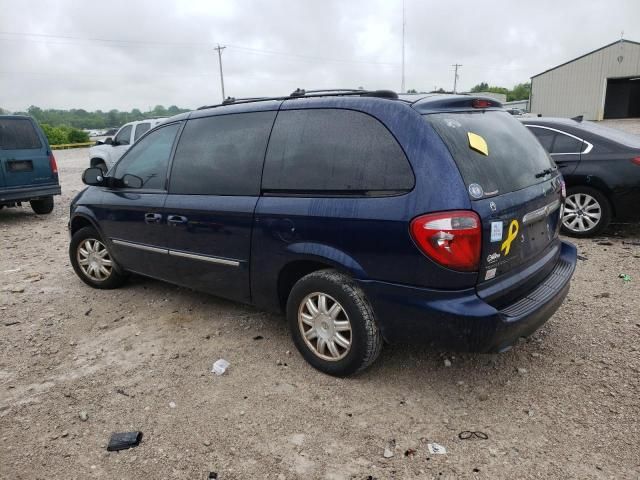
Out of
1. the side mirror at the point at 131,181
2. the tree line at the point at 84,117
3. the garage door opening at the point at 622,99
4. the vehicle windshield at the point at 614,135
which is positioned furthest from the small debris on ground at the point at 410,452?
the tree line at the point at 84,117

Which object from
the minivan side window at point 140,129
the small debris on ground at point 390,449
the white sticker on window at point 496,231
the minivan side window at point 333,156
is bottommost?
the small debris on ground at point 390,449

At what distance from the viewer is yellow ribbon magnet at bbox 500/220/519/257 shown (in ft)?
8.68

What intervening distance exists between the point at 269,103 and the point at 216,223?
95 cm

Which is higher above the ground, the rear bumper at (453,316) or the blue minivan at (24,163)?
the blue minivan at (24,163)

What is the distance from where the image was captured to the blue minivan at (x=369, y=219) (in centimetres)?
254

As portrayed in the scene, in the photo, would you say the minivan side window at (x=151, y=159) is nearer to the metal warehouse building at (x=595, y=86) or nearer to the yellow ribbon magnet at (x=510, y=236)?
the yellow ribbon magnet at (x=510, y=236)

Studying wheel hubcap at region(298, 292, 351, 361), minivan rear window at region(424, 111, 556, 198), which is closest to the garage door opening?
minivan rear window at region(424, 111, 556, 198)

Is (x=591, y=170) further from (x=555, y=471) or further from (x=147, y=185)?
(x=147, y=185)

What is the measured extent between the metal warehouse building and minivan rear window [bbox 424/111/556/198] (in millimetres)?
38909

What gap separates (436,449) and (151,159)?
3.25 meters

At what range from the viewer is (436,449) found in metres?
2.50

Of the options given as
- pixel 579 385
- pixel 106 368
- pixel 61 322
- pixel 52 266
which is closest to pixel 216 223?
pixel 106 368

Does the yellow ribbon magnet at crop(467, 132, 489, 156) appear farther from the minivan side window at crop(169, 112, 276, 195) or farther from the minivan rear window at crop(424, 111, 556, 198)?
the minivan side window at crop(169, 112, 276, 195)

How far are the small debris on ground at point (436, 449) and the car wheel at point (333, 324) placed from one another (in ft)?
2.06
